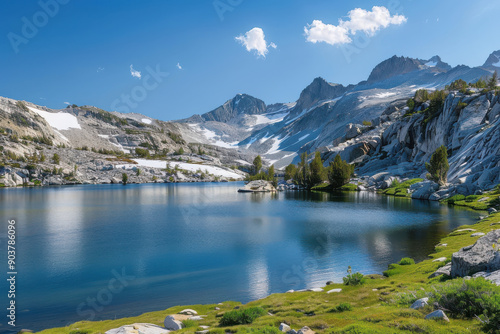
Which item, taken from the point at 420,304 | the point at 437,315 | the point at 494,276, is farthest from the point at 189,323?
the point at 494,276

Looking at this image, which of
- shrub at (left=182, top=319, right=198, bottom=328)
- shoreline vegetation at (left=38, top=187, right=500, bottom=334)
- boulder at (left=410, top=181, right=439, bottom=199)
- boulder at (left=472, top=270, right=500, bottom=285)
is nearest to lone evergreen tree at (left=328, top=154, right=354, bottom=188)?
boulder at (left=410, top=181, right=439, bottom=199)

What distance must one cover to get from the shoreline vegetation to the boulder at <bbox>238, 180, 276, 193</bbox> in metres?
129

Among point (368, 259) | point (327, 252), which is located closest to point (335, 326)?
point (368, 259)

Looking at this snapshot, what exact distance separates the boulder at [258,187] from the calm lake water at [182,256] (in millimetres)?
90513

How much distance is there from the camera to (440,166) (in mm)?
94375

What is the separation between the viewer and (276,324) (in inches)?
531

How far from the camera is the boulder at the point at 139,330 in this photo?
43.1 feet

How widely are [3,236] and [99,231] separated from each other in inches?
495

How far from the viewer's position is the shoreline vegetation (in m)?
10.0

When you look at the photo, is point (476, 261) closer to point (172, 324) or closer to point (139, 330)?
point (172, 324)

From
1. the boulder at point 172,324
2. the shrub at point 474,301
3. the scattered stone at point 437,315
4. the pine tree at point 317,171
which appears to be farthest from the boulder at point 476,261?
the pine tree at point 317,171

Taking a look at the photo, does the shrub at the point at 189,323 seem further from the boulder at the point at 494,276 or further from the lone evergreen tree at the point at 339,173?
the lone evergreen tree at the point at 339,173

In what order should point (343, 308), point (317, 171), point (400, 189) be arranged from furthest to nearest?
point (317, 171)
point (400, 189)
point (343, 308)

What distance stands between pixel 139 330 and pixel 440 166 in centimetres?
10481
